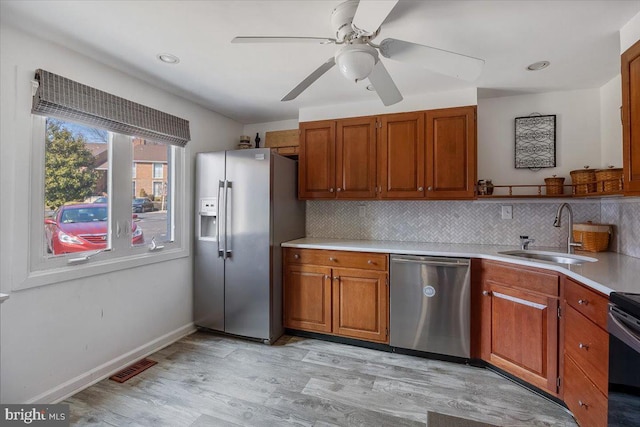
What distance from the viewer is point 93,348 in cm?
212

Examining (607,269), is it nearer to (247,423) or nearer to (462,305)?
(462,305)

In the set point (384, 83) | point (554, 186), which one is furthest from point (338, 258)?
point (554, 186)

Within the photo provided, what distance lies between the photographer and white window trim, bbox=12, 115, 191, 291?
1.80 metres

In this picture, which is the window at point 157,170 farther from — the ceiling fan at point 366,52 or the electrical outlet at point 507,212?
the electrical outlet at point 507,212

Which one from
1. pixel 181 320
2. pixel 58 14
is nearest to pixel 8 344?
pixel 181 320

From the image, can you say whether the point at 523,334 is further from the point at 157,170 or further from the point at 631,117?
the point at 157,170

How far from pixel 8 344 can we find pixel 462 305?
296 cm

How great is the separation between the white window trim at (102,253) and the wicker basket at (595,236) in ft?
11.3

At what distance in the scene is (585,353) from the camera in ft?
5.09

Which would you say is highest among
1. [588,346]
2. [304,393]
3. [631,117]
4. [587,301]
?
[631,117]

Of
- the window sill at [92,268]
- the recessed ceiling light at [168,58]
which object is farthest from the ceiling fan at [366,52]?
the window sill at [92,268]

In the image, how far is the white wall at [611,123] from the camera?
231 cm

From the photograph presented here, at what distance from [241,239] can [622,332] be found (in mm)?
2523

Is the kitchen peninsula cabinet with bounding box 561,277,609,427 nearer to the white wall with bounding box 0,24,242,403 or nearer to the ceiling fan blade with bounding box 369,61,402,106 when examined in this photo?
the ceiling fan blade with bounding box 369,61,402,106
